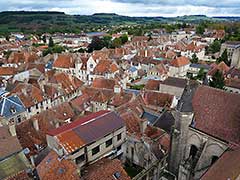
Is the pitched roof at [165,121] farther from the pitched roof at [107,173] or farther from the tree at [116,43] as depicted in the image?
the tree at [116,43]

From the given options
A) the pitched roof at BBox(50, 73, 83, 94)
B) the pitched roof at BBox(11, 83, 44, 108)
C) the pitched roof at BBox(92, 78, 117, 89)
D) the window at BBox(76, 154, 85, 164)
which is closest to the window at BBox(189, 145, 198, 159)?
the window at BBox(76, 154, 85, 164)

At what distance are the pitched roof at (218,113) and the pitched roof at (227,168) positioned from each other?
270 centimetres

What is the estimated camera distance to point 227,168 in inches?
746

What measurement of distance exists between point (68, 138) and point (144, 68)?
61419mm

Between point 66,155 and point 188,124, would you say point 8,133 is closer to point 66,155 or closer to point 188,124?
point 66,155

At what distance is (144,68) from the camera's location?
279 feet

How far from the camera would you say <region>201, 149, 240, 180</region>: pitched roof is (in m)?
17.8

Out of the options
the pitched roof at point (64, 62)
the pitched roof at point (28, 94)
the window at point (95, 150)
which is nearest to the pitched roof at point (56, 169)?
the window at point (95, 150)

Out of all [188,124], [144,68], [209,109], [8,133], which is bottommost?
[144,68]

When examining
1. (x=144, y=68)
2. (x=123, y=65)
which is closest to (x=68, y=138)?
(x=123, y=65)

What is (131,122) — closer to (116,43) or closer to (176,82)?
(176,82)

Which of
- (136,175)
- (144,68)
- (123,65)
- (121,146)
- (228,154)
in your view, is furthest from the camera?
(144,68)

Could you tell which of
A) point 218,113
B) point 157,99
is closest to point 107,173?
point 218,113

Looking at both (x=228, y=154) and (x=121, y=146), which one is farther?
(x=121, y=146)
